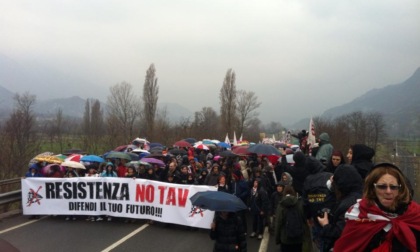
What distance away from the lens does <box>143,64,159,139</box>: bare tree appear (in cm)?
4547

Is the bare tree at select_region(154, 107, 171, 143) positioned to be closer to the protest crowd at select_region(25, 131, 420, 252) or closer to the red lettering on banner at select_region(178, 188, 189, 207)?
the protest crowd at select_region(25, 131, 420, 252)

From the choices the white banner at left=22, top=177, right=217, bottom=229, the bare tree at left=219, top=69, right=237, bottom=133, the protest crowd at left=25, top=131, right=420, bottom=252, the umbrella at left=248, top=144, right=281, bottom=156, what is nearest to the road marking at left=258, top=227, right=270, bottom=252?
the protest crowd at left=25, top=131, right=420, bottom=252

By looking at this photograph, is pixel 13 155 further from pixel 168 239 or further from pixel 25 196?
pixel 168 239

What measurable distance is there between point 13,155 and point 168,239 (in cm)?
1890

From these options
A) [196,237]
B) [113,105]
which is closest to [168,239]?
[196,237]

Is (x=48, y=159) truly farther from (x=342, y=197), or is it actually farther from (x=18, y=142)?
(x=18, y=142)

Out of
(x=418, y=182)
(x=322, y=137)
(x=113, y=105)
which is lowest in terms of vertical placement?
(x=418, y=182)

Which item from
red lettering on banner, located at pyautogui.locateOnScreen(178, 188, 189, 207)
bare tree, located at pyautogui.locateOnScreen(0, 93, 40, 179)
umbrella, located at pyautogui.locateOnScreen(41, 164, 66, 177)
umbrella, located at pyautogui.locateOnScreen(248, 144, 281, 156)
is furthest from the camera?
bare tree, located at pyautogui.locateOnScreen(0, 93, 40, 179)

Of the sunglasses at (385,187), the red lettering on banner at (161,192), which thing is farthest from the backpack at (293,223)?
the red lettering on banner at (161,192)

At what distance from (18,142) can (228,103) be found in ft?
135

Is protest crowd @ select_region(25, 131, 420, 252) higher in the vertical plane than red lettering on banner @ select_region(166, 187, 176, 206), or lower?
higher

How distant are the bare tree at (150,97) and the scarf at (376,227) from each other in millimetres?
41795

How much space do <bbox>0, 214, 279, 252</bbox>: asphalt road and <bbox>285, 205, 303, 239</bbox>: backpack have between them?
5.94 ft

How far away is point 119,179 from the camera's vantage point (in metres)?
10.5
